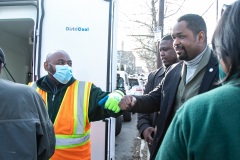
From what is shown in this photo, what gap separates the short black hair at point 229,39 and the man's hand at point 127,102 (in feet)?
4.98

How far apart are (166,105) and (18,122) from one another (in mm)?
1178

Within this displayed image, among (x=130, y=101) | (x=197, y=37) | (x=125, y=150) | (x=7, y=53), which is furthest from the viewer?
(x=125, y=150)

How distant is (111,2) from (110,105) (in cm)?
122

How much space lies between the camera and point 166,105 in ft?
7.13

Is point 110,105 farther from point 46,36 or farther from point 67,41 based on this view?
point 46,36

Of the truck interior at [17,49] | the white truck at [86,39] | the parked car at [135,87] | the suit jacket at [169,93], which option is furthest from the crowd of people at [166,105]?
the parked car at [135,87]

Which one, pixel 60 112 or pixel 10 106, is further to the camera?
pixel 60 112

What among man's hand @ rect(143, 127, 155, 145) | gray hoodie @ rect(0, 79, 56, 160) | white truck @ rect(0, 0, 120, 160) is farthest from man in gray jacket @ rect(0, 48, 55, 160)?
white truck @ rect(0, 0, 120, 160)

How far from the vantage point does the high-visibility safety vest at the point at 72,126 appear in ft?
8.27

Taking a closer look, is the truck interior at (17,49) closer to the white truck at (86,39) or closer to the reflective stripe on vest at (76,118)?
the white truck at (86,39)

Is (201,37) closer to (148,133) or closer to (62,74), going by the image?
(148,133)

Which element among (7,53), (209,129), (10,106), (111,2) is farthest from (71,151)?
(7,53)

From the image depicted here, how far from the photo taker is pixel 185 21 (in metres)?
2.23

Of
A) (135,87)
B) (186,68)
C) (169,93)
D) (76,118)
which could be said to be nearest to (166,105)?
(169,93)
